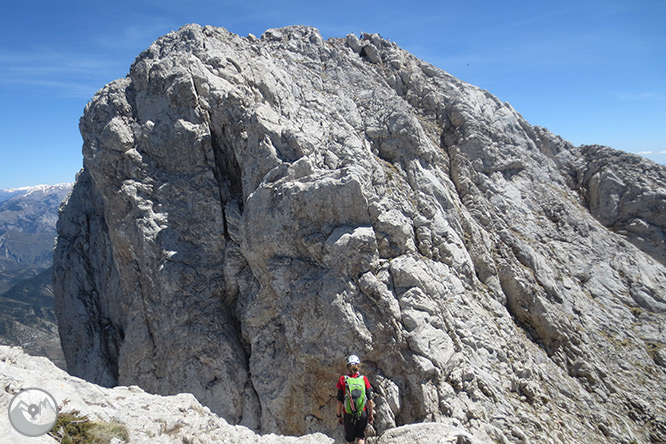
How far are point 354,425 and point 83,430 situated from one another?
734cm

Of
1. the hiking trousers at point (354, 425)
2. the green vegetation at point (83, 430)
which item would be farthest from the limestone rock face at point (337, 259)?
the green vegetation at point (83, 430)

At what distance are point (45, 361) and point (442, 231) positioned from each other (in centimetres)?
1836

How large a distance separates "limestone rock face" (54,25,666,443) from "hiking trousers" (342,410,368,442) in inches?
26.2

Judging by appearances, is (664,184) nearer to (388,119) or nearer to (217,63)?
(388,119)

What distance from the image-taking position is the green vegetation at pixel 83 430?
748 cm

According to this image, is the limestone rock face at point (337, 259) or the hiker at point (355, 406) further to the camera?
the limestone rock face at point (337, 259)

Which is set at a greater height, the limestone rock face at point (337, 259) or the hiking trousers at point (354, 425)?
the limestone rock face at point (337, 259)

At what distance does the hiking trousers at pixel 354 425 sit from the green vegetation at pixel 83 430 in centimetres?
628

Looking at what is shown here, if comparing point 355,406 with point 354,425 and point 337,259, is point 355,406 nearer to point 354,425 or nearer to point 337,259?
point 354,425

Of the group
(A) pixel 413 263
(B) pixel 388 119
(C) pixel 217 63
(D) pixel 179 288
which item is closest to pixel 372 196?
(A) pixel 413 263

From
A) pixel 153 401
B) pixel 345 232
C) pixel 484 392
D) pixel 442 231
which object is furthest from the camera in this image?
pixel 442 231

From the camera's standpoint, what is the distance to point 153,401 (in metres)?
10.3

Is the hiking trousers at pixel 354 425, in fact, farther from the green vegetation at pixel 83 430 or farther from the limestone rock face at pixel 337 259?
the green vegetation at pixel 83 430

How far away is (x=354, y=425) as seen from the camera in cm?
Answer: 1157
